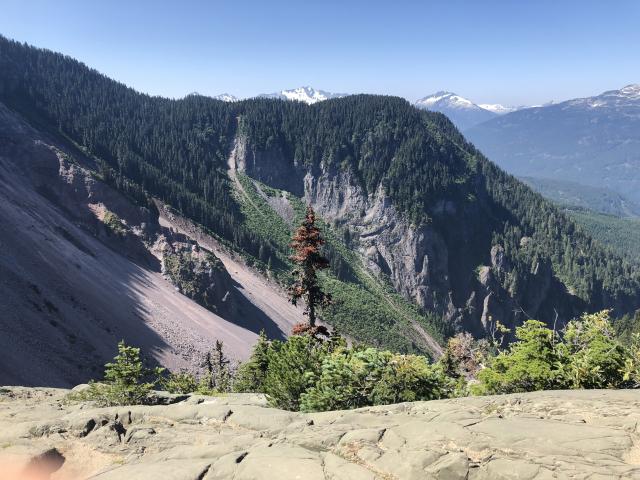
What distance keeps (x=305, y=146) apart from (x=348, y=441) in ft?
577

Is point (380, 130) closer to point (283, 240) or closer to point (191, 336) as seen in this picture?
point (283, 240)

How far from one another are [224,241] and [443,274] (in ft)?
275

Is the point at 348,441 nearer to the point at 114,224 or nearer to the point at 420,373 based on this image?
the point at 420,373

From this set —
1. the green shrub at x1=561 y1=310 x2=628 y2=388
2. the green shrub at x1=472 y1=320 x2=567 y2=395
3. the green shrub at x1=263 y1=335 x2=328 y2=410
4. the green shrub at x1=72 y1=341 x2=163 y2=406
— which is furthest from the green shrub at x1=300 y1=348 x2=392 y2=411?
the green shrub at x1=72 y1=341 x2=163 y2=406

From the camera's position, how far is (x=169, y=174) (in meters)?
149

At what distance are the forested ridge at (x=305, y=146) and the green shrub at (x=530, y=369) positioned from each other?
383ft

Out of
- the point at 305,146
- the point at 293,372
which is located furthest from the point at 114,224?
the point at 305,146

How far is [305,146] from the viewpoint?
184 m

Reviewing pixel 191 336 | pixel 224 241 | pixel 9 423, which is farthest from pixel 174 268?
pixel 9 423

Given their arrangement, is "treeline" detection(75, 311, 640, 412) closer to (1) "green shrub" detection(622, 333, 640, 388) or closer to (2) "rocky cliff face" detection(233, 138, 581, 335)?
(1) "green shrub" detection(622, 333, 640, 388)

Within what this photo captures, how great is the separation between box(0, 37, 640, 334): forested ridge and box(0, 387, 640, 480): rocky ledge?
386 feet

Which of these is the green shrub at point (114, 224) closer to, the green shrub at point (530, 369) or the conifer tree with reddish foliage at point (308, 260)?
the conifer tree with reddish foliage at point (308, 260)

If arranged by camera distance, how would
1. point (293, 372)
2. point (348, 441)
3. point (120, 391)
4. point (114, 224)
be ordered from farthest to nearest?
point (114, 224), point (293, 372), point (120, 391), point (348, 441)

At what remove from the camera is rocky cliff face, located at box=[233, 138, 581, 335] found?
15800cm
